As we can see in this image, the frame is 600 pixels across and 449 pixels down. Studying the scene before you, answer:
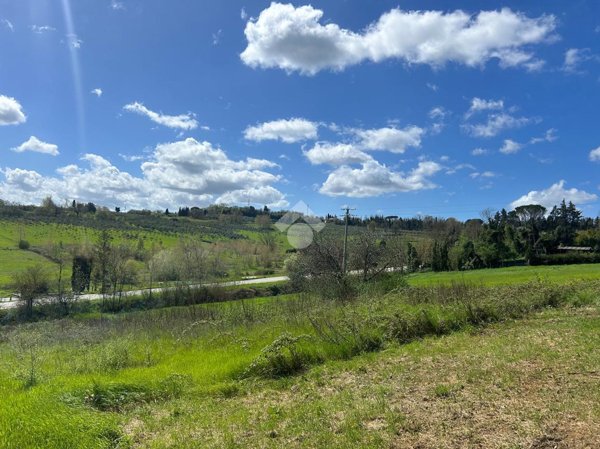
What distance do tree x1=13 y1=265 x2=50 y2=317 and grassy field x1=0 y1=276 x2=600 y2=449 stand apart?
33.1 meters

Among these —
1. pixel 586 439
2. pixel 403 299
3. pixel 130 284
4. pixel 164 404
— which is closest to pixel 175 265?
pixel 130 284

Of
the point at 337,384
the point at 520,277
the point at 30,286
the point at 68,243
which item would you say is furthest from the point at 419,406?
the point at 68,243

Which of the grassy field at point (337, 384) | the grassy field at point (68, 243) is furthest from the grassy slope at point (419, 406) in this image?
the grassy field at point (68, 243)

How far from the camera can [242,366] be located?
9.22 m

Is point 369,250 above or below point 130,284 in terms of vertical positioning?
above

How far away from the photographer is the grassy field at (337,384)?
5.15 metres

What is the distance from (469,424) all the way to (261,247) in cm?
8748

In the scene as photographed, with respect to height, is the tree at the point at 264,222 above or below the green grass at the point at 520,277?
above

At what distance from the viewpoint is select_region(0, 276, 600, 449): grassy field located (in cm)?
515

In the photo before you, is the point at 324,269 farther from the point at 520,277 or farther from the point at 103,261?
the point at 103,261

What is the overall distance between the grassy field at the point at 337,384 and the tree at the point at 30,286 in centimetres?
3310

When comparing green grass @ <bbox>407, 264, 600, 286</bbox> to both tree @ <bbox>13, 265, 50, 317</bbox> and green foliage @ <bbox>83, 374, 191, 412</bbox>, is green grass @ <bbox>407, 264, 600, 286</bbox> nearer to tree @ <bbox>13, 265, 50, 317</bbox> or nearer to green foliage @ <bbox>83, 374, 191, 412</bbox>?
green foliage @ <bbox>83, 374, 191, 412</bbox>

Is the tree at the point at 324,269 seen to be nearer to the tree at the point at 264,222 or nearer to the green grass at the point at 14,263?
the green grass at the point at 14,263

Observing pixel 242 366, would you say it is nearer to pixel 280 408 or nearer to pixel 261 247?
pixel 280 408
